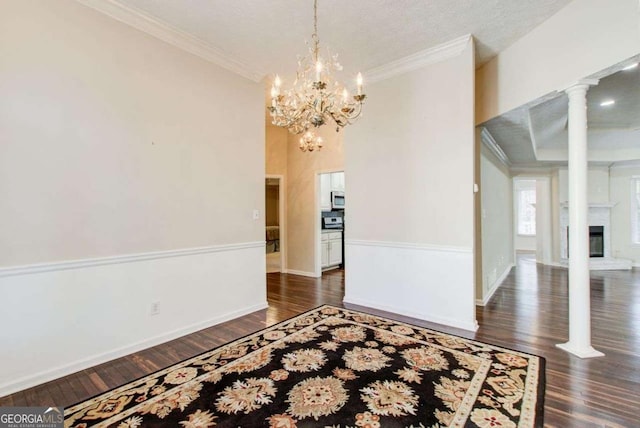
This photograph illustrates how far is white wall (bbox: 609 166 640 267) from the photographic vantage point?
263 inches

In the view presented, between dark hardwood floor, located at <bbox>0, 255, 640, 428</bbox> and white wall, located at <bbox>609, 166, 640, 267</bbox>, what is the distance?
205 centimetres

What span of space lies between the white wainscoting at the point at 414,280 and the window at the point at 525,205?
8580mm

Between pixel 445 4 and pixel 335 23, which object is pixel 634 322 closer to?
pixel 445 4

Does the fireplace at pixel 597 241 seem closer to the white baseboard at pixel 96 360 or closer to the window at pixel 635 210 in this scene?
the window at pixel 635 210

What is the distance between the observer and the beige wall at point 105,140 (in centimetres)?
211

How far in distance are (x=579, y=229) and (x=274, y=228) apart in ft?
28.5

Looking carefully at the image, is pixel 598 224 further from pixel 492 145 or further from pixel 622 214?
pixel 492 145

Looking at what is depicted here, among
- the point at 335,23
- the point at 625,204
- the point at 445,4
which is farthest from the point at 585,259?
the point at 625,204

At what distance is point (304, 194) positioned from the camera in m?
5.96

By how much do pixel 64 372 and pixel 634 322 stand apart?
565cm

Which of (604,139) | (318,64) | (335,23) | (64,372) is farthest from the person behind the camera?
(604,139)

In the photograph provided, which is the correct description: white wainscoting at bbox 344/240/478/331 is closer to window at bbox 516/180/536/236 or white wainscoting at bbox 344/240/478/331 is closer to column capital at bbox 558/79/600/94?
column capital at bbox 558/79/600/94

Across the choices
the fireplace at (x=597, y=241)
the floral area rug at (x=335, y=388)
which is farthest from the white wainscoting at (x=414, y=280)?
the fireplace at (x=597, y=241)

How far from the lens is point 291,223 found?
6191mm
